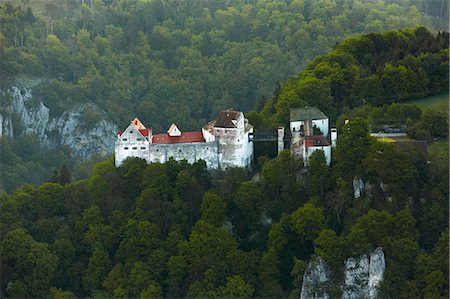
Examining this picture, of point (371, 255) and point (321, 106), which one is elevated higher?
point (321, 106)

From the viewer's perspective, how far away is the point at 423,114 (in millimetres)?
70062

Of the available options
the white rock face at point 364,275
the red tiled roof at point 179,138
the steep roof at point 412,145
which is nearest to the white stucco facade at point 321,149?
the steep roof at point 412,145

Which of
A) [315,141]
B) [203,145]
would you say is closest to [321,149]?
[315,141]

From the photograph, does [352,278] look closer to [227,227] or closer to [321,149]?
[321,149]

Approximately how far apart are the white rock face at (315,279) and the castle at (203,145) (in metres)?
7.76

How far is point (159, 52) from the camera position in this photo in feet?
416

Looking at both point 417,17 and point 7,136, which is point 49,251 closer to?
point 7,136

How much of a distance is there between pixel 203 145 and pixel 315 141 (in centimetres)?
563

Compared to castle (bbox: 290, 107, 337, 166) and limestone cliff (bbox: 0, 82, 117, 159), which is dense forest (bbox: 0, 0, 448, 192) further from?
castle (bbox: 290, 107, 337, 166)

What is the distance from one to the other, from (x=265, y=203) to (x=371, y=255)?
6822mm

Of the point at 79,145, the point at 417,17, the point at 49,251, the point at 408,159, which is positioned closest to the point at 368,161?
the point at 408,159

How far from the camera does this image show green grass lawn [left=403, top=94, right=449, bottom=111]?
73363mm

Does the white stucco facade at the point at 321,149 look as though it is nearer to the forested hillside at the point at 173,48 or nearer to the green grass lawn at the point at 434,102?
the green grass lawn at the point at 434,102

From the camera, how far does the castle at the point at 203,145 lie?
6869 cm
